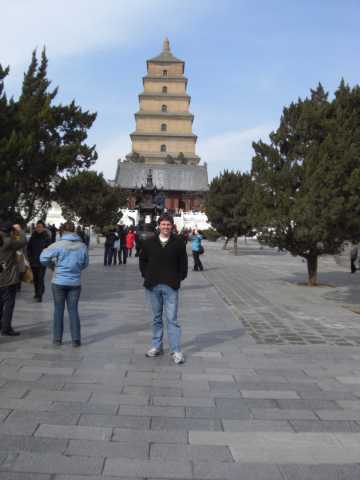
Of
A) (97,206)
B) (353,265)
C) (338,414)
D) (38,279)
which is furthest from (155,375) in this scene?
(97,206)

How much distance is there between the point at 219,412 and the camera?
487 cm

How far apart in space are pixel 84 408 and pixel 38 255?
804 cm

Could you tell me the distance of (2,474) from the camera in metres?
3.49

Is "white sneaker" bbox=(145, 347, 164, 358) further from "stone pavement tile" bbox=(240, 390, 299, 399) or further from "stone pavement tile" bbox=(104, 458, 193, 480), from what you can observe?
"stone pavement tile" bbox=(104, 458, 193, 480)

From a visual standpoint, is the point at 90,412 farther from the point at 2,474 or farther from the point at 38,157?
the point at 38,157

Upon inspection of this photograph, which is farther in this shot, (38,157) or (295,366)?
(38,157)

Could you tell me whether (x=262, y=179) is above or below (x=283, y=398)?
above

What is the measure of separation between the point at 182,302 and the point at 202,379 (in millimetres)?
6620

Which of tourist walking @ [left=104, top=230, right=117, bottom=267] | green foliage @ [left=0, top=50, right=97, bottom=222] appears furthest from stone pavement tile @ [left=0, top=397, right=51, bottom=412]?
tourist walking @ [left=104, top=230, right=117, bottom=267]

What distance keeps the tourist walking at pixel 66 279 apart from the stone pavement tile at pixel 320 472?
4.28 m

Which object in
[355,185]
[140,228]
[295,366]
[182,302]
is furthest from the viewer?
[140,228]

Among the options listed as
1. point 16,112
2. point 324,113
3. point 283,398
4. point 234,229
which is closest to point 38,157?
point 16,112

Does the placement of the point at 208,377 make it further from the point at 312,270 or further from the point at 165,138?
the point at 165,138

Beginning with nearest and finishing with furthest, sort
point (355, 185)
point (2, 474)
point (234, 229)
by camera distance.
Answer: point (2, 474) → point (355, 185) → point (234, 229)
